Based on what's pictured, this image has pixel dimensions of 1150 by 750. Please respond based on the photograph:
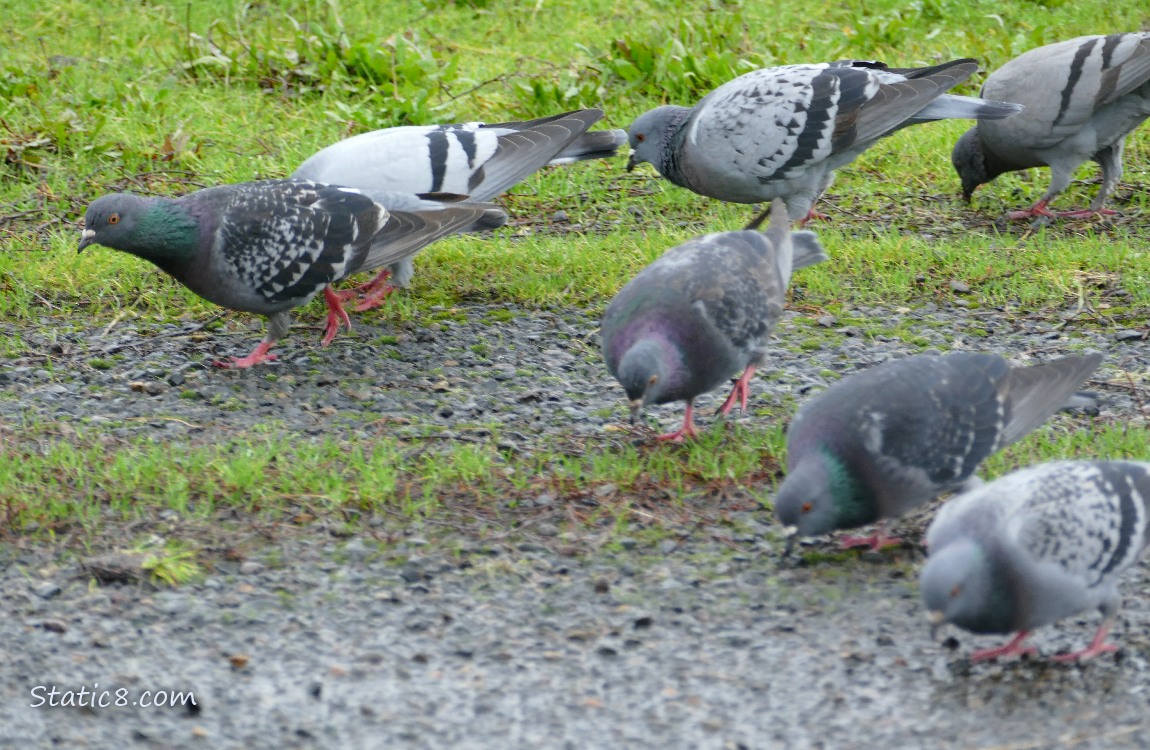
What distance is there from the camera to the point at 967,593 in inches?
118

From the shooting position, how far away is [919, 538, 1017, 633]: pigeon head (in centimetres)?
299

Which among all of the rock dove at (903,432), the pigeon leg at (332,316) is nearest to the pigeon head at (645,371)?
the rock dove at (903,432)

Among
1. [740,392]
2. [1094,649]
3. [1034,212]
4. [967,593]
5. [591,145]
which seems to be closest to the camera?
[967,593]

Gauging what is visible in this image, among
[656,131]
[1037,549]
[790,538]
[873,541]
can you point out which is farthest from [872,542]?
[656,131]

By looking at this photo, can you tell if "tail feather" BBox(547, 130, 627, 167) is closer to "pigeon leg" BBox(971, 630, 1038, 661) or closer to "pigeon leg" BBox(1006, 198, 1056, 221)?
"pigeon leg" BBox(1006, 198, 1056, 221)

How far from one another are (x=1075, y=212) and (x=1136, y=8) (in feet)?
10.3

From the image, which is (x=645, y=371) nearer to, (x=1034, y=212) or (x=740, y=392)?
(x=740, y=392)

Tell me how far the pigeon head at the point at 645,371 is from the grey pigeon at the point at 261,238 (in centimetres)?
164

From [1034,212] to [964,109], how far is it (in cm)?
76

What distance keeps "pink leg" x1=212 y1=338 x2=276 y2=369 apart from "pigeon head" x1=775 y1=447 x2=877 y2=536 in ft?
8.36

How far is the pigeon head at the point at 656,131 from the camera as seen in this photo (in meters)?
6.50

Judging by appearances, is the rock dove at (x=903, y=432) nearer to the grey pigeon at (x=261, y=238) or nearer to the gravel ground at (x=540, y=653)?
the gravel ground at (x=540, y=653)

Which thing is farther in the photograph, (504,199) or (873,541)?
(504,199)

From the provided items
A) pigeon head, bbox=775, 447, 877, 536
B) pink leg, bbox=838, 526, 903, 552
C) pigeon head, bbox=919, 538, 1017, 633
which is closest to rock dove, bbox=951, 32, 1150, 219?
pink leg, bbox=838, 526, 903, 552
